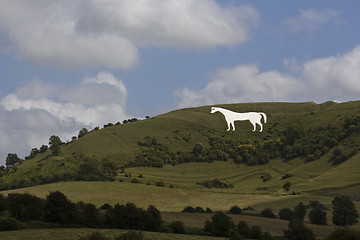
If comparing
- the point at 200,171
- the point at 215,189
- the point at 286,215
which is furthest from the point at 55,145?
the point at 286,215

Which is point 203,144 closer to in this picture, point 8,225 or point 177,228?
point 177,228

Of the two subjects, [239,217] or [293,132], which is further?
[293,132]

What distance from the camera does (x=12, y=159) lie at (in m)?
136

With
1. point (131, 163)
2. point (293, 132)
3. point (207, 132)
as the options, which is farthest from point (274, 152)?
point (131, 163)

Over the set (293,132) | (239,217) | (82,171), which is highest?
(293,132)

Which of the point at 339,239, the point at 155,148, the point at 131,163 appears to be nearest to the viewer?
the point at 339,239

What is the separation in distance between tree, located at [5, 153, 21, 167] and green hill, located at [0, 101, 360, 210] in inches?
384

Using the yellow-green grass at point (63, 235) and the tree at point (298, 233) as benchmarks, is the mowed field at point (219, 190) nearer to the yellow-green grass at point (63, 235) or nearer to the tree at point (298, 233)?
the tree at point (298, 233)

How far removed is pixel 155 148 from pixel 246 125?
38.9 meters

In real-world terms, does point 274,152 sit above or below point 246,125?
below

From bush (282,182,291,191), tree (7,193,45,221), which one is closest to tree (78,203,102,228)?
tree (7,193,45,221)

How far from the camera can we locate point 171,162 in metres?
124

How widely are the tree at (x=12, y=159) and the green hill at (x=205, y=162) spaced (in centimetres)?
975

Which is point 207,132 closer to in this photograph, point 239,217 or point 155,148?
point 155,148
